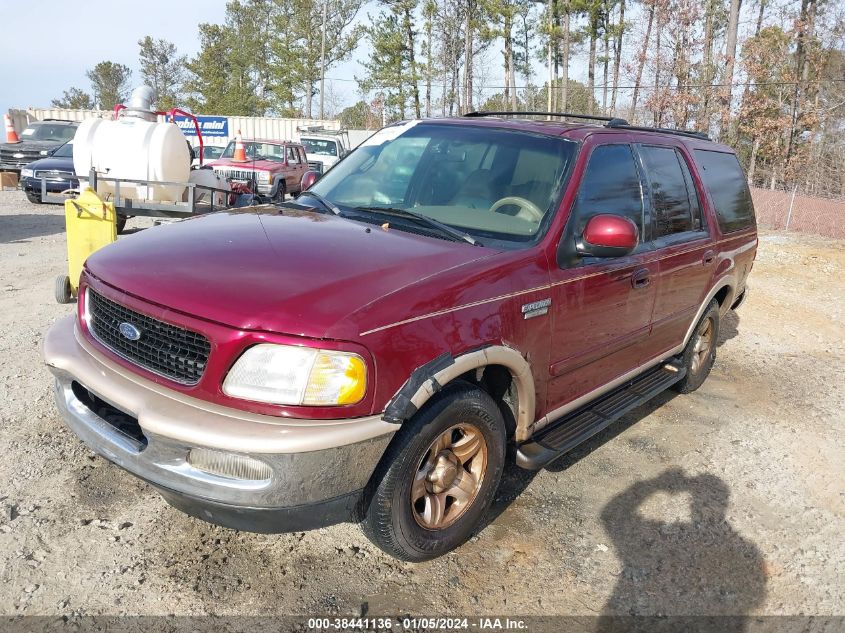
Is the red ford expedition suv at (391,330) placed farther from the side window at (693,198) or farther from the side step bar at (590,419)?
the side window at (693,198)

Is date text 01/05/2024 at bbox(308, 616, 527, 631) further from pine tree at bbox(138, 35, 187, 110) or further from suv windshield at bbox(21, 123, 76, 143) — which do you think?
pine tree at bbox(138, 35, 187, 110)

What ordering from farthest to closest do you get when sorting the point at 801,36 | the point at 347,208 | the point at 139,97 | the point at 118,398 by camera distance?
the point at 801,36, the point at 139,97, the point at 347,208, the point at 118,398

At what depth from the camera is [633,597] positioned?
279 centimetres

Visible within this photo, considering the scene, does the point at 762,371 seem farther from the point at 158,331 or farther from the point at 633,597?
the point at 158,331

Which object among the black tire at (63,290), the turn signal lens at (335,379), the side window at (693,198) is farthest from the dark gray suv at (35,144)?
the turn signal lens at (335,379)

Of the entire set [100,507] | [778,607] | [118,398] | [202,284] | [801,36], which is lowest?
[778,607]

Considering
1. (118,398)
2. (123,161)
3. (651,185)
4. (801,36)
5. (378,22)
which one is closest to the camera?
(118,398)

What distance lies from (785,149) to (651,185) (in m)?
29.3

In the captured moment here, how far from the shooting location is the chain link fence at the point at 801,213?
15.8 metres

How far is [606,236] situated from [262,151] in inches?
580

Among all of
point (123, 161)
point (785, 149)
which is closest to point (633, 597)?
point (123, 161)

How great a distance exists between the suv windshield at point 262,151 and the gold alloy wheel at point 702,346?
12953 mm

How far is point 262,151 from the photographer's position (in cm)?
1636

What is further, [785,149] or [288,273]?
[785,149]
